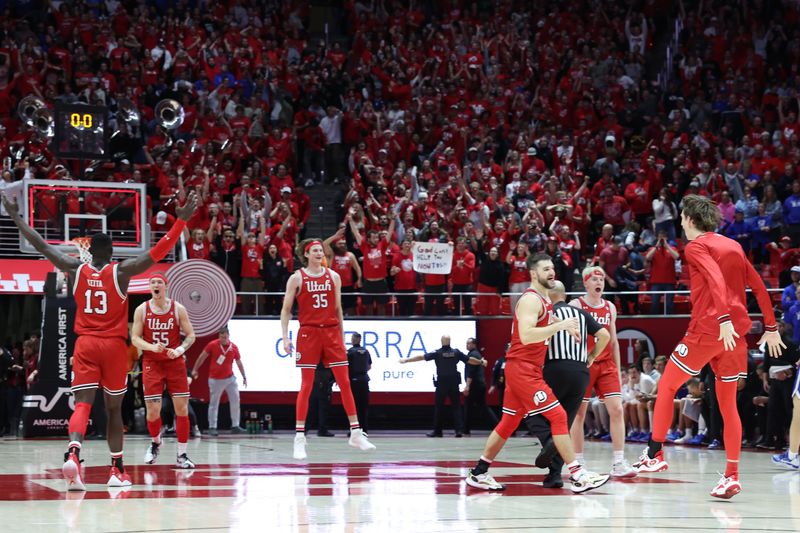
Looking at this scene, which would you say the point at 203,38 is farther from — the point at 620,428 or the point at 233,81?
the point at 620,428

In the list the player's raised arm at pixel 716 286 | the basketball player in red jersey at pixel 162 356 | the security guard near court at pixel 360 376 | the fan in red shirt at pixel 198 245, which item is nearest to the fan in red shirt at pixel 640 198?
the security guard near court at pixel 360 376

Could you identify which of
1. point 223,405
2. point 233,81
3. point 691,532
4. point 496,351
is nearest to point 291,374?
point 223,405

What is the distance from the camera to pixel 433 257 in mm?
21578

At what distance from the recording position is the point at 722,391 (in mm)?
9547

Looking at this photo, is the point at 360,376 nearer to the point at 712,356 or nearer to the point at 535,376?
the point at 535,376

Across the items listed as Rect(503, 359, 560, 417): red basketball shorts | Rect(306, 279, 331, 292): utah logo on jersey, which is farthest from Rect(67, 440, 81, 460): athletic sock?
Rect(306, 279, 331, 292): utah logo on jersey

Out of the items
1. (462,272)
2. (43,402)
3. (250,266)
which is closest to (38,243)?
(43,402)

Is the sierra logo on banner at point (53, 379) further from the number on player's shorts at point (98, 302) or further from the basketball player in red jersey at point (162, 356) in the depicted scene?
the number on player's shorts at point (98, 302)

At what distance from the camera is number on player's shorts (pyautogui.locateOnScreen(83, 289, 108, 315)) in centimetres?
1020

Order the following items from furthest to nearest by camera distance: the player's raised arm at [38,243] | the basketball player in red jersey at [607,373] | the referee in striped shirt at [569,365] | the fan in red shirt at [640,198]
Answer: the fan in red shirt at [640,198] → the basketball player in red jersey at [607,373] → the referee in striped shirt at [569,365] → the player's raised arm at [38,243]

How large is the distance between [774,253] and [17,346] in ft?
48.6

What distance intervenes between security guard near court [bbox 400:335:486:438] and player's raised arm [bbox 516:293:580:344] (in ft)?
37.5

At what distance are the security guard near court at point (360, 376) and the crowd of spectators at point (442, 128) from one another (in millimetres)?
1380

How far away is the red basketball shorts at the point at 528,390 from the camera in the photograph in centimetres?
965
